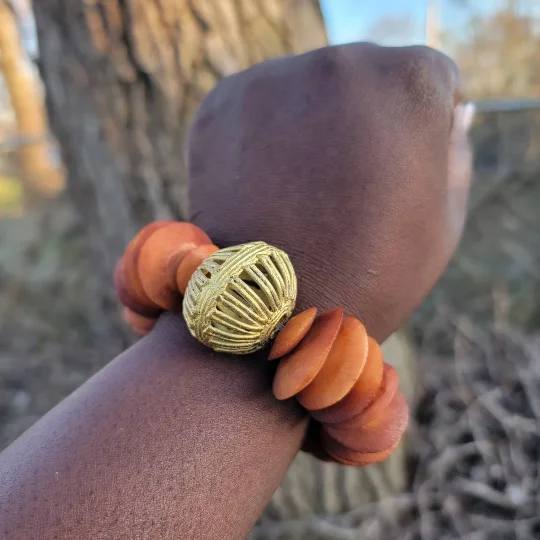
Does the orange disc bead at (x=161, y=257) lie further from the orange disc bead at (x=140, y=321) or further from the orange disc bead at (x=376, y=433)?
the orange disc bead at (x=376, y=433)

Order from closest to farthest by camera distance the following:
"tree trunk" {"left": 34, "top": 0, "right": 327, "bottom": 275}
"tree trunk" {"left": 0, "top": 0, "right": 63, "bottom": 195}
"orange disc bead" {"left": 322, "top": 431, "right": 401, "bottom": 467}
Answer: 1. "orange disc bead" {"left": 322, "top": 431, "right": 401, "bottom": 467}
2. "tree trunk" {"left": 34, "top": 0, "right": 327, "bottom": 275}
3. "tree trunk" {"left": 0, "top": 0, "right": 63, "bottom": 195}

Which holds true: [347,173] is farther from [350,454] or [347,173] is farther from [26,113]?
[26,113]

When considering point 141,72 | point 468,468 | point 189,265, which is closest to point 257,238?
point 189,265

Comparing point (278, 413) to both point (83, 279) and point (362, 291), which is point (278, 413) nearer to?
Answer: point (362, 291)

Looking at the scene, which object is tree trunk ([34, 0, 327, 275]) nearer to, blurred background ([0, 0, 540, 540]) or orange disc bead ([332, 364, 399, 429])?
blurred background ([0, 0, 540, 540])

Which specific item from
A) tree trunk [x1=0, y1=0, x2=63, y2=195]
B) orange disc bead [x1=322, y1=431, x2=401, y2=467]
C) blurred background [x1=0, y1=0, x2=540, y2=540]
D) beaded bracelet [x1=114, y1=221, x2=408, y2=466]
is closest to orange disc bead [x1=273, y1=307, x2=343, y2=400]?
beaded bracelet [x1=114, y1=221, x2=408, y2=466]

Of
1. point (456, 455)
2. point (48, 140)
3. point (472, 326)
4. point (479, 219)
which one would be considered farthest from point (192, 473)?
point (48, 140)
